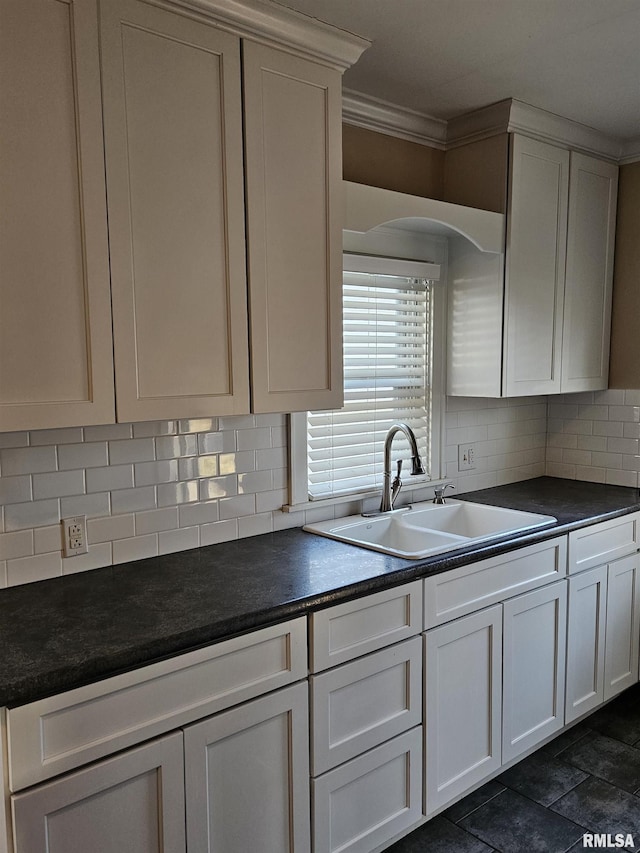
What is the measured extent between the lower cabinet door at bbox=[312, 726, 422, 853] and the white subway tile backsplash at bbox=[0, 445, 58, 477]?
1.17 metres

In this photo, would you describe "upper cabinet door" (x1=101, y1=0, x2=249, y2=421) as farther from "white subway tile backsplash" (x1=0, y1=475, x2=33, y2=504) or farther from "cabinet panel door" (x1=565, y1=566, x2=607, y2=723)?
"cabinet panel door" (x1=565, y1=566, x2=607, y2=723)

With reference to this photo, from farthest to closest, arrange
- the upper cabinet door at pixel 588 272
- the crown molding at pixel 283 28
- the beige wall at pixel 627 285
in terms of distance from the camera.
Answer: the beige wall at pixel 627 285 < the upper cabinet door at pixel 588 272 < the crown molding at pixel 283 28

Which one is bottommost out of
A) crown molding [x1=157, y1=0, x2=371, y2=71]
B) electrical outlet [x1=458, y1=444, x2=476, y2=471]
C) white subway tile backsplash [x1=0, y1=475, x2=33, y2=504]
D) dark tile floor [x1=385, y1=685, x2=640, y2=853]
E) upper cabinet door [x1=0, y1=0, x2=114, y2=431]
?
dark tile floor [x1=385, y1=685, x2=640, y2=853]

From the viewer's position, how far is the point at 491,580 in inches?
91.6

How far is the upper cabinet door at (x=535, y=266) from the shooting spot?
2.81 meters

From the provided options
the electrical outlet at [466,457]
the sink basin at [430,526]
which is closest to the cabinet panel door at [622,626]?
the sink basin at [430,526]

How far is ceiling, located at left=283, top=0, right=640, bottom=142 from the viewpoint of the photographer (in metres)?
1.97

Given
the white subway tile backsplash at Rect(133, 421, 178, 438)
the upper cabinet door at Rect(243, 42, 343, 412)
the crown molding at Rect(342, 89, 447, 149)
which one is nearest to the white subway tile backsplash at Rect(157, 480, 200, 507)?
the white subway tile backsplash at Rect(133, 421, 178, 438)

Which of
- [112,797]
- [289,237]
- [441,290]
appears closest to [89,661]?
[112,797]

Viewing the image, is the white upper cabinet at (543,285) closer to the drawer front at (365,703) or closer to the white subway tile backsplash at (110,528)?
the drawer front at (365,703)

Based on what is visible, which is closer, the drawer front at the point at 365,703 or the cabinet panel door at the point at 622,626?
the drawer front at the point at 365,703

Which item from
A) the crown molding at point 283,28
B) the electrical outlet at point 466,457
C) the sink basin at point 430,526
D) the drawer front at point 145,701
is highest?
the crown molding at point 283,28

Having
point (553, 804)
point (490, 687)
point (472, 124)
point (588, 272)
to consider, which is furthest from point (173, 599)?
point (588, 272)

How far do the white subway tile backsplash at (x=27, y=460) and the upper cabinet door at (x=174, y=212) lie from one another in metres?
0.38
